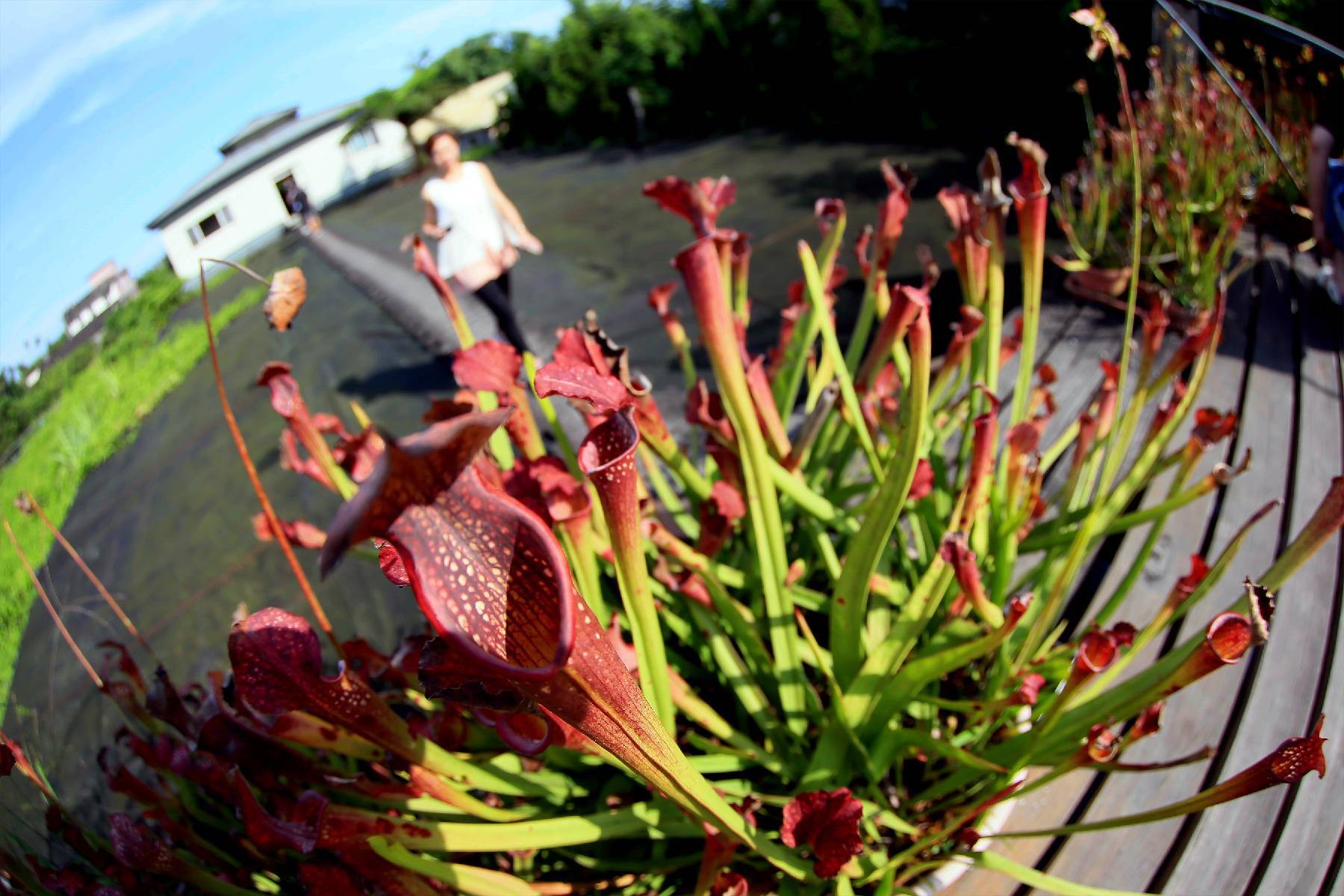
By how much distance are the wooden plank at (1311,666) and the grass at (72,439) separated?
165 centimetres

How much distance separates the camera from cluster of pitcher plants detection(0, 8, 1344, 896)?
43 cm

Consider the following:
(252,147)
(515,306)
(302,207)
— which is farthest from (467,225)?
(302,207)

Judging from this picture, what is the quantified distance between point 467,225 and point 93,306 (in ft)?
6.02

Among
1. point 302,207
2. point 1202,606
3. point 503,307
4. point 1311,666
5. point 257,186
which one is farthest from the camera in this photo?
point 302,207

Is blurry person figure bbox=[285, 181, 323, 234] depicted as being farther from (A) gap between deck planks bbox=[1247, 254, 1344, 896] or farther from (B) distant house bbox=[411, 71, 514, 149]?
(B) distant house bbox=[411, 71, 514, 149]

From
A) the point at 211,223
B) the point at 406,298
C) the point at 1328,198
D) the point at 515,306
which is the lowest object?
the point at 1328,198

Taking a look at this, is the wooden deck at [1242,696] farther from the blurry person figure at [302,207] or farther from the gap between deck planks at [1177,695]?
the blurry person figure at [302,207]

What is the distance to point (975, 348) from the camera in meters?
1.20

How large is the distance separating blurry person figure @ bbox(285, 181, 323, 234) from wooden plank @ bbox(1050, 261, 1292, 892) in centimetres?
728

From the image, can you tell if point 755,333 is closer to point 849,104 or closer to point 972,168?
point 972,168

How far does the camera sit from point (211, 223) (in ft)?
11.4

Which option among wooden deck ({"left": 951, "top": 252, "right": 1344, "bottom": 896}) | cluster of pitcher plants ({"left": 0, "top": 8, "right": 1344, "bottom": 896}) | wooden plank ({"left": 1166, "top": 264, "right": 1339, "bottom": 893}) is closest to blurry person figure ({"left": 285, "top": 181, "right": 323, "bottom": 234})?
cluster of pitcher plants ({"left": 0, "top": 8, "right": 1344, "bottom": 896})

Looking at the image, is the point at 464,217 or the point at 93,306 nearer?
the point at 93,306

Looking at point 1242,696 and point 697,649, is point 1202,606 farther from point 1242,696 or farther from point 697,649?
point 697,649
